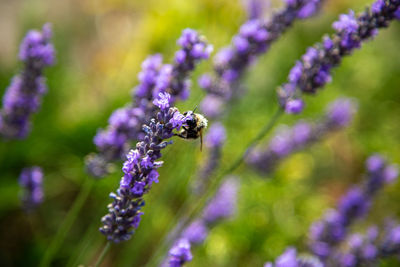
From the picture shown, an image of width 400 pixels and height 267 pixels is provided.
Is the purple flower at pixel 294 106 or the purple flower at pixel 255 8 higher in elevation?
the purple flower at pixel 255 8

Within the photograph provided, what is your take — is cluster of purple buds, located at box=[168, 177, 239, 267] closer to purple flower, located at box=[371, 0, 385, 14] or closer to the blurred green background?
the blurred green background

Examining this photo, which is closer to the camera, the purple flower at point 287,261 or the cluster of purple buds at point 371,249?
the purple flower at point 287,261

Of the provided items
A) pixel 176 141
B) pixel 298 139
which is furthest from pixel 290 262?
pixel 298 139

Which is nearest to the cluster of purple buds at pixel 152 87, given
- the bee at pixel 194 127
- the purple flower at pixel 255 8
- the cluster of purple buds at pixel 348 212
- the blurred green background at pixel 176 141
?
the bee at pixel 194 127

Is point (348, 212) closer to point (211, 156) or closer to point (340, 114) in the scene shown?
point (340, 114)

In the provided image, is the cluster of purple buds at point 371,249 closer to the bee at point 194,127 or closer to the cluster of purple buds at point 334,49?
the cluster of purple buds at point 334,49

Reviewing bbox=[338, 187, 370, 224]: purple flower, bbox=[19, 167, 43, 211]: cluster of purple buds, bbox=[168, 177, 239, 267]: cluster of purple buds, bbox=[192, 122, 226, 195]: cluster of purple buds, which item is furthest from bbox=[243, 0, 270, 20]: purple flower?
bbox=[19, 167, 43, 211]: cluster of purple buds
